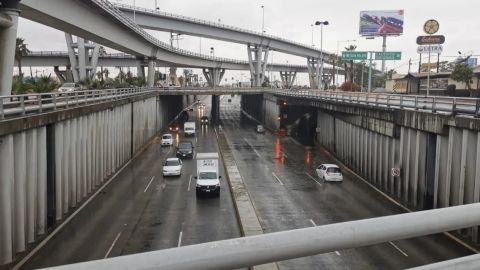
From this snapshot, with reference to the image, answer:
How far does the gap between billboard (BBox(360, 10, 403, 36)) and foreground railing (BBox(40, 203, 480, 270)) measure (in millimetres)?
94809

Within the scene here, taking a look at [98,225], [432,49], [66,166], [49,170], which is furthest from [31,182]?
[432,49]

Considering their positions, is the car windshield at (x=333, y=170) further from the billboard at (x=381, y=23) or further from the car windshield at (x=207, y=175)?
the billboard at (x=381, y=23)

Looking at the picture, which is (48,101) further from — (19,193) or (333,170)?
(333,170)

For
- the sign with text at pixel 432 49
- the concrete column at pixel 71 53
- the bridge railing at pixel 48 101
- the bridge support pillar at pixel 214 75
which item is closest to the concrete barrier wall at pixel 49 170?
the bridge railing at pixel 48 101

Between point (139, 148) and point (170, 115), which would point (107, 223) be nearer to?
point (139, 148)

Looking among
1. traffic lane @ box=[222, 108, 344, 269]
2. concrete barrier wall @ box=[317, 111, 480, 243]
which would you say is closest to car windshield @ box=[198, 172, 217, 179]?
traffic lane @ box=[222, 108, 344, 269]

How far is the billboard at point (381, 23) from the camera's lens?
92312mm

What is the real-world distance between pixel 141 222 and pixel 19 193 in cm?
928

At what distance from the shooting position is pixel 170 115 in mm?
119125

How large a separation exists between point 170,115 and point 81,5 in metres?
77.5

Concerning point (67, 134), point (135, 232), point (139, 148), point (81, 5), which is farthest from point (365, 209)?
point (139, 148)

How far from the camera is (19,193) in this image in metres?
22.3

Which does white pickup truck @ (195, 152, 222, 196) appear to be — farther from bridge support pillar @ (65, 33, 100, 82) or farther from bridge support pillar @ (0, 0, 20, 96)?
bridge support pillar @ (65, 33, 100, 82)

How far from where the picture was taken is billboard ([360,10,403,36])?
92312 millimetres
